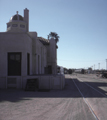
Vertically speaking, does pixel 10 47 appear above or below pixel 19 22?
below

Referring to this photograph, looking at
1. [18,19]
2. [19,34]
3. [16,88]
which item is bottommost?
[16,88]

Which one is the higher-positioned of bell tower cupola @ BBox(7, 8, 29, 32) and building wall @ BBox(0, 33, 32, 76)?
bell tower cupola @ BBox(7, 8, 29, 32)

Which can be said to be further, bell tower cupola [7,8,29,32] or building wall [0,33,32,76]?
bell tower cupola [7,8,29,32]

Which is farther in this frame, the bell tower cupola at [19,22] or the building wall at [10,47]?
the bell tower cupola at [19,22]

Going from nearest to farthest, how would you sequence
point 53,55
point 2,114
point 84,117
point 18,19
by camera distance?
1. point 84,117
2. point 2,114
3. point 18,19
4. point 53,55

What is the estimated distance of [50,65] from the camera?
132ft

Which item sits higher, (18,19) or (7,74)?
(18,19)

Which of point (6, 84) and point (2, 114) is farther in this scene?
point (6, 84)

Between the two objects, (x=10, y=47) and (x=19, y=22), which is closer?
(x=10, y=47)

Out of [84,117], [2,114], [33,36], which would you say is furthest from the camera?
[33,36]

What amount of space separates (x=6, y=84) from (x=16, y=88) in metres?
1.13

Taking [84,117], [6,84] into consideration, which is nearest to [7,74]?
[6,84]

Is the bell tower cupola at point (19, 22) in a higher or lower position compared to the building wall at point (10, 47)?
higher

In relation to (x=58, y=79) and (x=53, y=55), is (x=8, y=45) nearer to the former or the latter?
(x=58, y=79)
